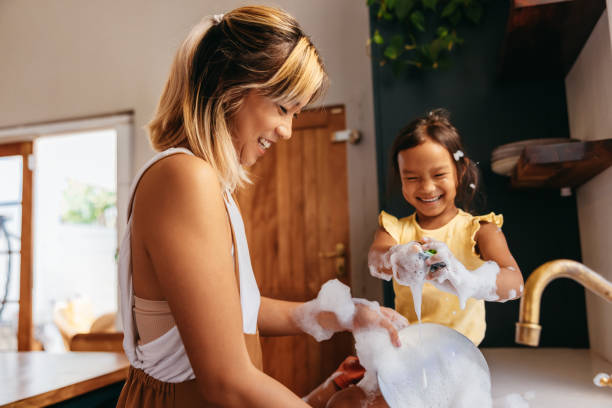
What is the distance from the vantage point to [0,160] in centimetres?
315

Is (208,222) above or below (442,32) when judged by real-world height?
below

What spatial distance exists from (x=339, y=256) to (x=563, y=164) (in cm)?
151

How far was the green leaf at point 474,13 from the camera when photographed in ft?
3.40

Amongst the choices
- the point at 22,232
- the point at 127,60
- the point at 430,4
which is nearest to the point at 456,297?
the point at 430,4

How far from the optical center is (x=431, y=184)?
60 cm

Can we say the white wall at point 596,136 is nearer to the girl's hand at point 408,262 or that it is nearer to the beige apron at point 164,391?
the girl's hand at point 408,262

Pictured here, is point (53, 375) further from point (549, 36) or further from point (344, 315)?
point (549, 36)

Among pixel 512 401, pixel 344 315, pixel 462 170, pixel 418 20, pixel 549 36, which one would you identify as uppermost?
pixel 418 20

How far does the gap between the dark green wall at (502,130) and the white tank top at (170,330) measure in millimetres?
232

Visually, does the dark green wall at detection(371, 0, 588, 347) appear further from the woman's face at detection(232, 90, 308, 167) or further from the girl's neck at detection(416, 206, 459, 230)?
the woman's face at detection(232, 90, 308, 167)

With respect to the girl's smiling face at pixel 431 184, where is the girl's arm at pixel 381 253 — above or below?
below

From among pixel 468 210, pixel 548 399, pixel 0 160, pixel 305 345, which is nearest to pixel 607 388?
pixel 548 399

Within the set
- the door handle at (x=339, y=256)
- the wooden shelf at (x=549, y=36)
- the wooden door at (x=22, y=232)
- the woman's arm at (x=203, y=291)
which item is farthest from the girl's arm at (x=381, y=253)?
the wooden door at (x=22, y=232)

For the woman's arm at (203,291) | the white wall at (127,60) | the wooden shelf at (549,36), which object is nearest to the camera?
the woman's arm at (203,291)
